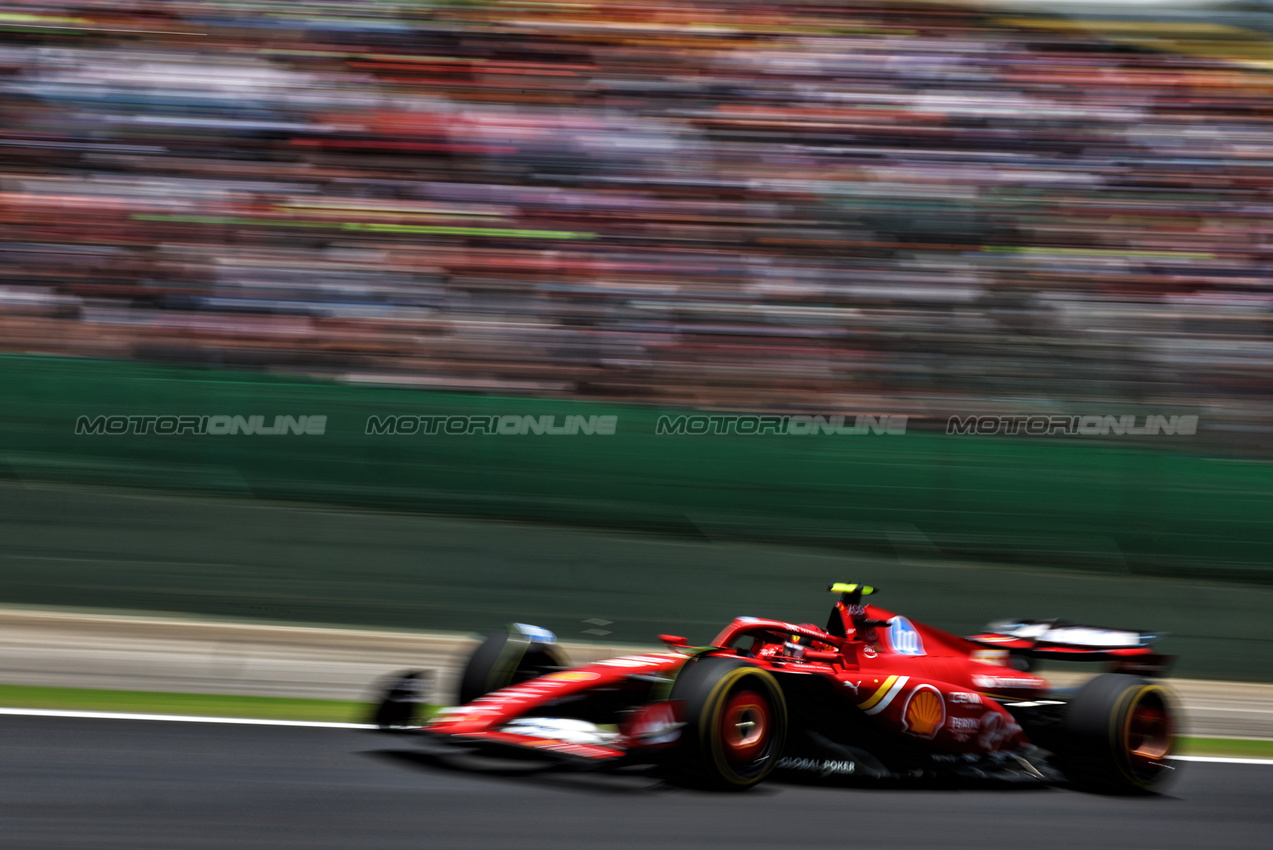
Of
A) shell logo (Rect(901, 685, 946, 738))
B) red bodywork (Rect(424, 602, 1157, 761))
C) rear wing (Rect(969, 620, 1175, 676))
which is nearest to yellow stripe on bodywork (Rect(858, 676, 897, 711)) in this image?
red bodywork (Rect(424, 602, 1157, 761))

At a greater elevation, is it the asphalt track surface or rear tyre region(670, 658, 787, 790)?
rear tyre region(670, 658, 787, 790)

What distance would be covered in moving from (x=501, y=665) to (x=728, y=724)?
3.78 ft

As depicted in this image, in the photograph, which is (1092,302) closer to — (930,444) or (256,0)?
(930,444)

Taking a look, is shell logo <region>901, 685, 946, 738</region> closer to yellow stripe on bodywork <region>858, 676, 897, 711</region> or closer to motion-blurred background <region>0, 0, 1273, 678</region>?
yellow stripe on bodywork <region>858, 676, 897, 711</region>

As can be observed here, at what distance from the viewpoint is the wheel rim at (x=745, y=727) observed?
4656 mm

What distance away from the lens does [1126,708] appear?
542cm

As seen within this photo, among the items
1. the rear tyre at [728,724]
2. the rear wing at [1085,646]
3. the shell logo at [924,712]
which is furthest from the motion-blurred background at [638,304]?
the rear tyre at [728,724]

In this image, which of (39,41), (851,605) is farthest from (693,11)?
(851,605)

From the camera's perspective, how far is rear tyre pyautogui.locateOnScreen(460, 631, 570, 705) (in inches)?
212

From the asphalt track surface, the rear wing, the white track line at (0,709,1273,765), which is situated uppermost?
the rear wing

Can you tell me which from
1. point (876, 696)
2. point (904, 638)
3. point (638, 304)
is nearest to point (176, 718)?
point (876, 696)

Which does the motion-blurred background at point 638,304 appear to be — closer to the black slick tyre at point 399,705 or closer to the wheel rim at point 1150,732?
the black slick tyre at point 399,705

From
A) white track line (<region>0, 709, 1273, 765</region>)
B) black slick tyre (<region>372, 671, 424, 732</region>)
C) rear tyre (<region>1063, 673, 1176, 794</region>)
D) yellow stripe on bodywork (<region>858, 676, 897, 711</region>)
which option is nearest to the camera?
yellow stripe on bodywork (<region>858, 676, 897, 711</region>)

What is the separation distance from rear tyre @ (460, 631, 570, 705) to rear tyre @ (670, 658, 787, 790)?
0.94 m
